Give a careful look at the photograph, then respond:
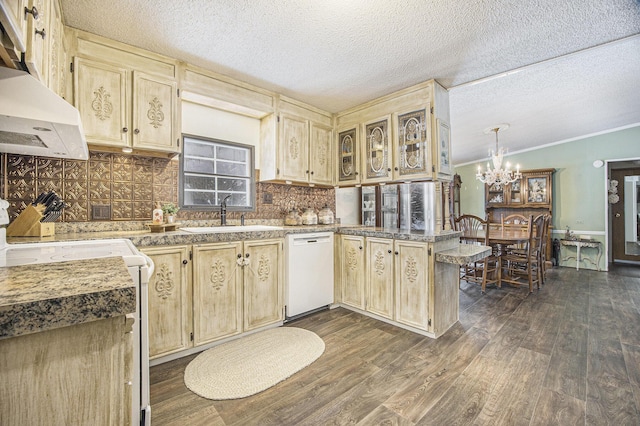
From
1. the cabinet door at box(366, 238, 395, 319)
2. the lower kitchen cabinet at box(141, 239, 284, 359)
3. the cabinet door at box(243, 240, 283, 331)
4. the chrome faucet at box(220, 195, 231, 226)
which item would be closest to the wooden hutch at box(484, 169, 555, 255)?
the cabinet door at box(366, 238, 395, 319)

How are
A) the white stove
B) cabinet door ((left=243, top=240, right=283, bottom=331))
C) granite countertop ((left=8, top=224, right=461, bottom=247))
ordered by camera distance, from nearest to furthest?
the white stove → granite countertop ((left=8, top=224, right=461, bottom=247)) → cabinet door ((left=243, top=240, right=283, bottom=331))

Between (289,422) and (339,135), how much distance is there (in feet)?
10.1

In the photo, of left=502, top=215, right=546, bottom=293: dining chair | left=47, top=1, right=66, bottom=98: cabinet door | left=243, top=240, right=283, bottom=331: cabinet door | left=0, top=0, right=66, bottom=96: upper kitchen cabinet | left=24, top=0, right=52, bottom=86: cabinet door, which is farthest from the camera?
left=502, top=215, right=546, bottom=293: dining chair

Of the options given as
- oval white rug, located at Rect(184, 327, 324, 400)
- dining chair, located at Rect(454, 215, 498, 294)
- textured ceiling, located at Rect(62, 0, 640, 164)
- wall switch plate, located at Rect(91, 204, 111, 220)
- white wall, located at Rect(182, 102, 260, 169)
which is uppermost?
textured ceiling, located at Rect(62, 0, 640, 164)

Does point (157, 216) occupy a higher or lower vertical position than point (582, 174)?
lower

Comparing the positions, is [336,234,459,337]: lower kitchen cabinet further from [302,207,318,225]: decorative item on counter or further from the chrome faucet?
the chrome faucet

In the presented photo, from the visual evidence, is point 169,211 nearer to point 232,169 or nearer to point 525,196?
point 232,169

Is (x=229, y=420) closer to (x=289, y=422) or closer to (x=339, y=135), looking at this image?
(x=289, y=422)

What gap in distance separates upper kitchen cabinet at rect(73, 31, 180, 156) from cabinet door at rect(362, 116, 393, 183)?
203cm

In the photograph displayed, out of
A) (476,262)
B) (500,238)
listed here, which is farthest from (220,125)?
(476,262)

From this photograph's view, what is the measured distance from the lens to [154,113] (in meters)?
2.30

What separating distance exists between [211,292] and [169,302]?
32cm

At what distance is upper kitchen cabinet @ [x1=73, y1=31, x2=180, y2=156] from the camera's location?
2027 millimetres

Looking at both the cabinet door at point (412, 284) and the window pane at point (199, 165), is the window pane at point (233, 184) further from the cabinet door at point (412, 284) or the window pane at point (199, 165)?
the cabinet door at point (412, 284)
